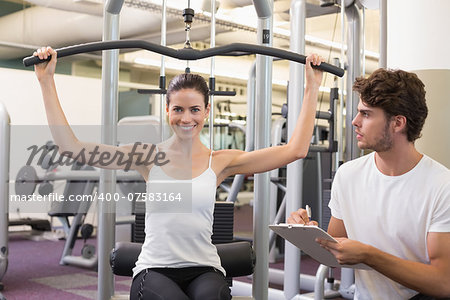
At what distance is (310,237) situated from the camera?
1.63 meters

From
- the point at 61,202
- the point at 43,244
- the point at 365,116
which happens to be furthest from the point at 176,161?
the point at 43,244

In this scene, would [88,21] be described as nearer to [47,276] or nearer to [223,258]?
[47,276]

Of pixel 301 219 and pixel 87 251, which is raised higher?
pixel 301 219

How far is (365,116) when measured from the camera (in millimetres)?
1742

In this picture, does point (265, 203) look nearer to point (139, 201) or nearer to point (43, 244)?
point (139, 201)

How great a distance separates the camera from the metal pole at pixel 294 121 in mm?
3488

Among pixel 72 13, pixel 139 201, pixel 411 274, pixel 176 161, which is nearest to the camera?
pixel 411 274

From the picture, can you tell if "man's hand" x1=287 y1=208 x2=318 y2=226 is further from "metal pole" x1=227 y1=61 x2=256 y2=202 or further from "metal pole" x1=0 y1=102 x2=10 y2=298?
"metal pole" x1=0 y1=102 x2=10 y2=298

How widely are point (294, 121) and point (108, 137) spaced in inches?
52.0

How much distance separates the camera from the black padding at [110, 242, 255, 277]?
2.15m

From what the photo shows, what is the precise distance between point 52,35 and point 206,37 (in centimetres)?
218

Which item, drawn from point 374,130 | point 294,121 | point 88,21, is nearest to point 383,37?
point 294,121

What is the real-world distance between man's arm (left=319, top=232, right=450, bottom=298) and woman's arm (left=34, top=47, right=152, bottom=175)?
32.6 inches

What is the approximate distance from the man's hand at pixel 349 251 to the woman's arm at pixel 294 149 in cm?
46
